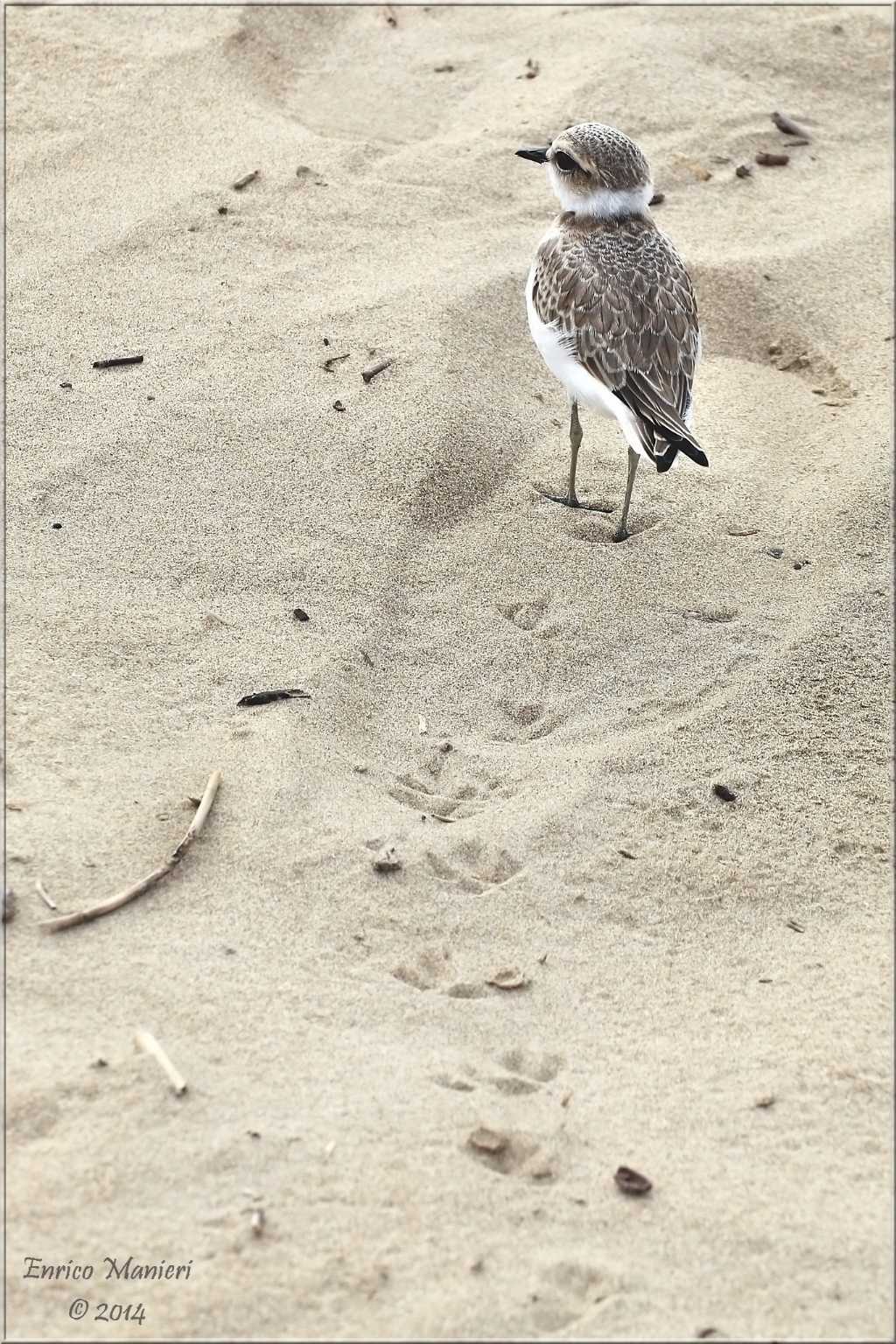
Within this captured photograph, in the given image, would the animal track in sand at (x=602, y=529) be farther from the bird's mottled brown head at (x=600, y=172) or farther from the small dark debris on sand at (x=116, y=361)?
the small dark debris on sand at (x=116, y=361)

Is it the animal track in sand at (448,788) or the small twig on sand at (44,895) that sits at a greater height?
the small twig on sand at (44,895)

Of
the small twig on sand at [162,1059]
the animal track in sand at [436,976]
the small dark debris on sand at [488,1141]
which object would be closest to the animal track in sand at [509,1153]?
the small dark debris on sand at [488,1141]

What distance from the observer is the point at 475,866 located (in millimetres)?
3764

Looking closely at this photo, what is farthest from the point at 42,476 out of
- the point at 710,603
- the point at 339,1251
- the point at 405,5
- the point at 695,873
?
the point at 405,5

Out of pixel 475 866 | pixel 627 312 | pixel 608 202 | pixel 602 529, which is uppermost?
pixel 608 202

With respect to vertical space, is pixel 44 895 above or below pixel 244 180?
below

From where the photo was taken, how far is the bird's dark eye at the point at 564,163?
5484 millimetres

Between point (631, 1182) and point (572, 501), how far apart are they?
9.69ft

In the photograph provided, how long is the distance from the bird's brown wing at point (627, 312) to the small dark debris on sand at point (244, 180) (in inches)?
70.5

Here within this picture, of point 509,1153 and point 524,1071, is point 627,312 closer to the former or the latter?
point 524,1071

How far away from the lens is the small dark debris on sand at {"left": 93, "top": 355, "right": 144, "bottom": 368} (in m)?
5.55

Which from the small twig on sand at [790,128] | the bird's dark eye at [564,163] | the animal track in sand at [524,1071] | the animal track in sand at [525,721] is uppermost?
the bird's dark eye at [564,163]

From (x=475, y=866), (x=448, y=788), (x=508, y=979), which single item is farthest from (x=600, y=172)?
(x=508, y=979)

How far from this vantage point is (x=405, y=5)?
821 centimetres
